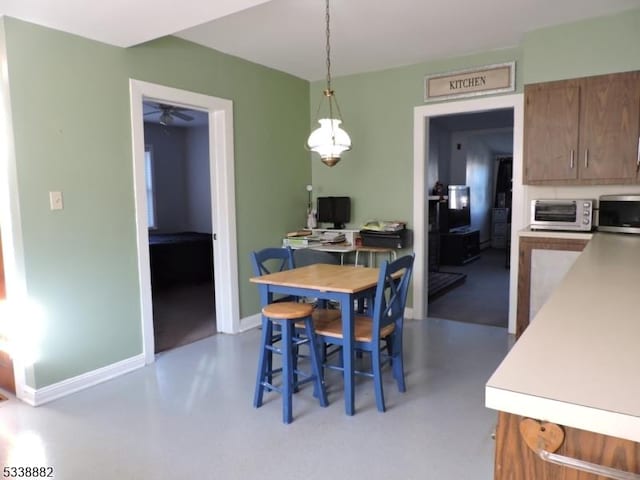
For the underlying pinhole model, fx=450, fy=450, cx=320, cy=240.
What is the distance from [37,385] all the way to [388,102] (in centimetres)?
385

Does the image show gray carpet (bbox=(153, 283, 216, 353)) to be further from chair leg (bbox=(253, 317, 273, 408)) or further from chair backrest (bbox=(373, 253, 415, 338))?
chair backrest (bbox=(373, 253, 415, 338))

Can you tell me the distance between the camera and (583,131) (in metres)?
3.42

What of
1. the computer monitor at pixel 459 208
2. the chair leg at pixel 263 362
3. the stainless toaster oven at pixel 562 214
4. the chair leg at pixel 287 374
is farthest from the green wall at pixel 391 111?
the computer monitor at pixel 459 208

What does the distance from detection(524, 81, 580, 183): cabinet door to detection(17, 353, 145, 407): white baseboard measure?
3.43 meters

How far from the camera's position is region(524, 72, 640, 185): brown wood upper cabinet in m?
3.27

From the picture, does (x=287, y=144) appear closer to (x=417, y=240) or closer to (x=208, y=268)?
(x=417, y=240)

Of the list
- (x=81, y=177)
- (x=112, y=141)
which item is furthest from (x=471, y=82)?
(x=81, y=177)

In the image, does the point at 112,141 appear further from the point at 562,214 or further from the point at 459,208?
the point at 459,208

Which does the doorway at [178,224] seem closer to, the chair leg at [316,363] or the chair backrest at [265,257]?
the chair backrest at [265,257]

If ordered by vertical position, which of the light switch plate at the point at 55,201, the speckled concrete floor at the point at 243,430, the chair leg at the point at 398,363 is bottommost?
the speckled concrete floor at the point at 243,430

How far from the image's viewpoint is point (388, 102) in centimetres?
463

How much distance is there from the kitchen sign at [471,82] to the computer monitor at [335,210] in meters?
1.34

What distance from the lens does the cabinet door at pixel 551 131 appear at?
11.4 feet

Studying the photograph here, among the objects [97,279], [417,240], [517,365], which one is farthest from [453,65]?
[517,365]
